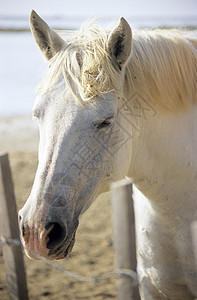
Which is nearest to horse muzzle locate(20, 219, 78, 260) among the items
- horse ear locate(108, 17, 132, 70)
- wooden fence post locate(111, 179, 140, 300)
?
wooden fence post locate(111, 179, 140, 300)

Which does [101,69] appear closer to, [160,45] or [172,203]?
[160,45]

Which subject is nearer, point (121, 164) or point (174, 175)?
point (121, 164)

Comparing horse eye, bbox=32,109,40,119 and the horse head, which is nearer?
the horse head

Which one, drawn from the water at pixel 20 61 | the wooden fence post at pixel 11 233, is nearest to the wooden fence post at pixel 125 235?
the wooden fence post at pixel 11 233

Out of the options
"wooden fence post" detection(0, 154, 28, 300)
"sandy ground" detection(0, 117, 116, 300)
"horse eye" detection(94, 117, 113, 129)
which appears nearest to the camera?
"horse eye" detection(94, 117, 113, 129)

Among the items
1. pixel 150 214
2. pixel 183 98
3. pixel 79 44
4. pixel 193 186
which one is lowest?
pixel 150 214

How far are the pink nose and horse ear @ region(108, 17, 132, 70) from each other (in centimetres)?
92

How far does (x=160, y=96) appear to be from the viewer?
6.55 ft

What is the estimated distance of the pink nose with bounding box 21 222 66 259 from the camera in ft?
5.07

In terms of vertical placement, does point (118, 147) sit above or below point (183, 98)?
below

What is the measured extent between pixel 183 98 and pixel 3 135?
865cm

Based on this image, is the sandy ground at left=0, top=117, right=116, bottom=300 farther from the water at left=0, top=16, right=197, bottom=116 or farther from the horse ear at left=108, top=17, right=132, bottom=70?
the water at left=0, top=16, right=197, bottom=116

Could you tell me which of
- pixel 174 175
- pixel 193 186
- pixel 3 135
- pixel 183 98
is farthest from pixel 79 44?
pixel 3 135

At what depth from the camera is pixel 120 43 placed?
6.11ft
